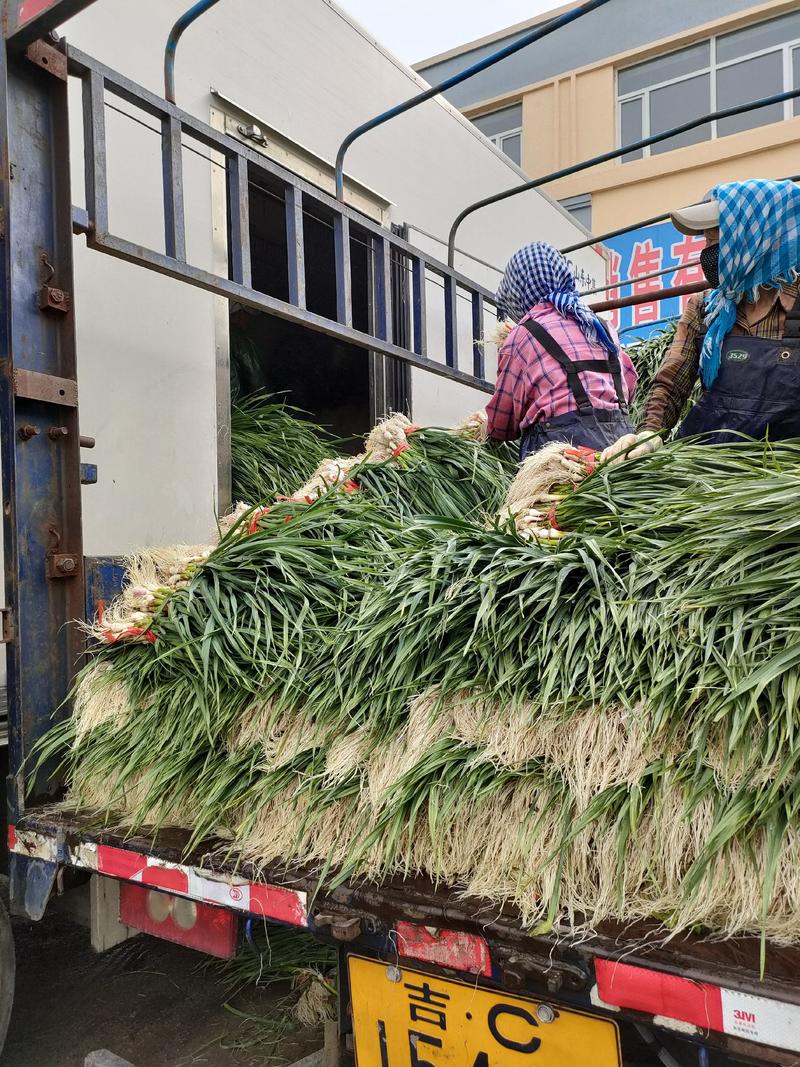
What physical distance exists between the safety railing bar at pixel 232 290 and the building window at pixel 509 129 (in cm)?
1463

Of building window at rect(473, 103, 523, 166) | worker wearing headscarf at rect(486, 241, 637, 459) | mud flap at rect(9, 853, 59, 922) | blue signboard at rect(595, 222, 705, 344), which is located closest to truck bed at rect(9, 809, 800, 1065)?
mud flap at rect(9, 853, 59, 922)

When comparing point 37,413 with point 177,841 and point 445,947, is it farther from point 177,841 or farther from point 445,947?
point 445,947

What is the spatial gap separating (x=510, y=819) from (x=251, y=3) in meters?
4.45

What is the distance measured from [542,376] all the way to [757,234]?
3.18ft

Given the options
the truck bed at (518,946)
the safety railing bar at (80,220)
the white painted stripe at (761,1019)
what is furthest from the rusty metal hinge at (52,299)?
the white painted stripe at (761,1019)

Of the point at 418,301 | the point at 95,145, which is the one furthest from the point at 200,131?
the point at 418,301

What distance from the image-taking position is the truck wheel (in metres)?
2.17

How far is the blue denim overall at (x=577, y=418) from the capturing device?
121 inches

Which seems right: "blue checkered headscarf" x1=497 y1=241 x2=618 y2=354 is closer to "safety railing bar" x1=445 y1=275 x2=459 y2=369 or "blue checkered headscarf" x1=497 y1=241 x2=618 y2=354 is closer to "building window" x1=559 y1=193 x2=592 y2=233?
"safety railing bar" x1=445 y1=275 x2=459 y2=369

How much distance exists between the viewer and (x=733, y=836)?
52.1 inches

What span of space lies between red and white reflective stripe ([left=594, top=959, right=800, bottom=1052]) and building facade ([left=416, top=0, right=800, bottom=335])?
50.8 feet


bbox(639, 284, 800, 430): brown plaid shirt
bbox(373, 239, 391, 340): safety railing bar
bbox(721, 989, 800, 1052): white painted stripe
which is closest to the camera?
bbox(721, 989, 800, 1052): white painted stripe

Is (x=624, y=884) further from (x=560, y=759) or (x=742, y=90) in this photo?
(x=742, y=90)

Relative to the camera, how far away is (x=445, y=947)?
1500mm
